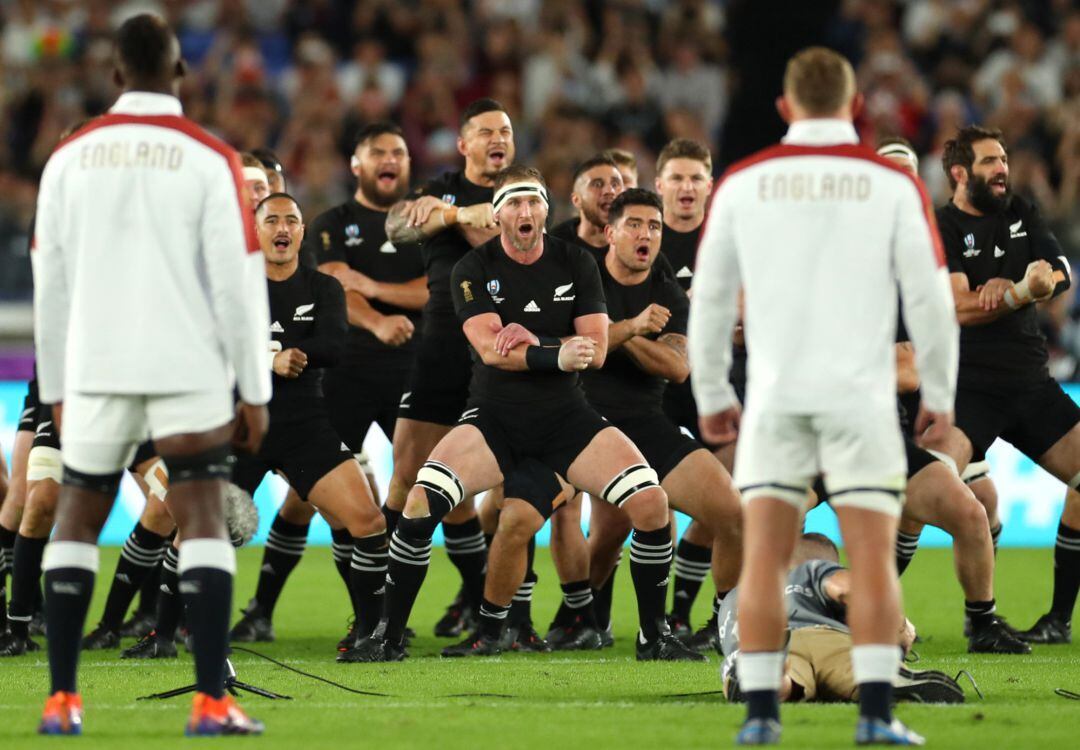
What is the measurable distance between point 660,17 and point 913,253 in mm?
15044

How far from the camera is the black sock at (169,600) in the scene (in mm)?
8750

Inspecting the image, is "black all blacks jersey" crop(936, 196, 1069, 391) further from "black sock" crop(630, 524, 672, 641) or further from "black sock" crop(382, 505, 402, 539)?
"black sock" crop(382, 505, 402, 539)

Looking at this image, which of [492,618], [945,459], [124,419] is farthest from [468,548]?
[124,419]

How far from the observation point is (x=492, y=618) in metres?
8.99

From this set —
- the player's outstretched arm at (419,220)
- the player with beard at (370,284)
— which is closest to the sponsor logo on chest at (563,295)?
the player's outstretched arm at (419,220)

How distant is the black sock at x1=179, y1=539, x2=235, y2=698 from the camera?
244 inches

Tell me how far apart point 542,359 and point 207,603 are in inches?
107

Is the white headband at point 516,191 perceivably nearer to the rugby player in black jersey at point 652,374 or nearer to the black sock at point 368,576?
the rugby player in black jersey at point 652,374

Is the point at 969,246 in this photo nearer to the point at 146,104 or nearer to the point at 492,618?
the point at 492,618

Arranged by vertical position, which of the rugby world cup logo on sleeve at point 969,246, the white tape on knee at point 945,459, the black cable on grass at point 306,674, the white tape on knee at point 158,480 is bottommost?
the black cable on grass at point 306,674

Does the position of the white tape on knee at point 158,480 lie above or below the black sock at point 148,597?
above

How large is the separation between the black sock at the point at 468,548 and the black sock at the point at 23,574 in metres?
2.11

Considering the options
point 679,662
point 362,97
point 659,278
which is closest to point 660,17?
point 362,97

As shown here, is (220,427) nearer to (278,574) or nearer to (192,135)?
(192,135)
